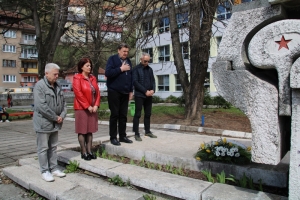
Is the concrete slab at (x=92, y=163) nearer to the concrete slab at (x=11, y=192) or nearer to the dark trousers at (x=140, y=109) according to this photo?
the concrete slab at (x=11, y=192)

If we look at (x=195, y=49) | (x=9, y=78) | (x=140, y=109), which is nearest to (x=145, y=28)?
(x=195, y=49)

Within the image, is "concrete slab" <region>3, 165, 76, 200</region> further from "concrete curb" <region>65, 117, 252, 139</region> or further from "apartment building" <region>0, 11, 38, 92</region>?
A: "apartment building" <region>0, 11, 38, 92</region>

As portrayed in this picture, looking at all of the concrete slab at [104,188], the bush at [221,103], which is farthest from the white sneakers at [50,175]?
the bush at [221,103]

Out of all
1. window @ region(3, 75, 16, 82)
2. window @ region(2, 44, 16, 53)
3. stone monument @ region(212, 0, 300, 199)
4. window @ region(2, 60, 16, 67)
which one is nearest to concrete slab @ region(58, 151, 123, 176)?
stone monument @ region(212, 0, 300, 199)

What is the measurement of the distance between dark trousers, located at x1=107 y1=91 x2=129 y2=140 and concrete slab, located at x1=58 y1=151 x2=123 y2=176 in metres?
0.74

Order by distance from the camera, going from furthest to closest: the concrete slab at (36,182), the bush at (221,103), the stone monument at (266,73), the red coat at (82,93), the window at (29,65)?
the window at (29,65) → the bush at (221,103) → the red coat at (82,93) → the concrete slab at (36,182) → the stone monument at (266,73)

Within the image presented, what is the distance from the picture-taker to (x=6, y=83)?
47.5 m

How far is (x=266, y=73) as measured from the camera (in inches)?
101

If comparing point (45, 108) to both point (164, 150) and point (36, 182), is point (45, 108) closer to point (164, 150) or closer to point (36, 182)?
point (36, 182)

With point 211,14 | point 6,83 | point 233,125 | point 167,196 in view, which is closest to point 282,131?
point 167,196

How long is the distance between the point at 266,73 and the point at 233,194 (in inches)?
51.1

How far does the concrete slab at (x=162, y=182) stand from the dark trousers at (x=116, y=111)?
3.72 feet

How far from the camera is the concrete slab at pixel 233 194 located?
2615 millimetres

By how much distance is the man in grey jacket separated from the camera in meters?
3.68
